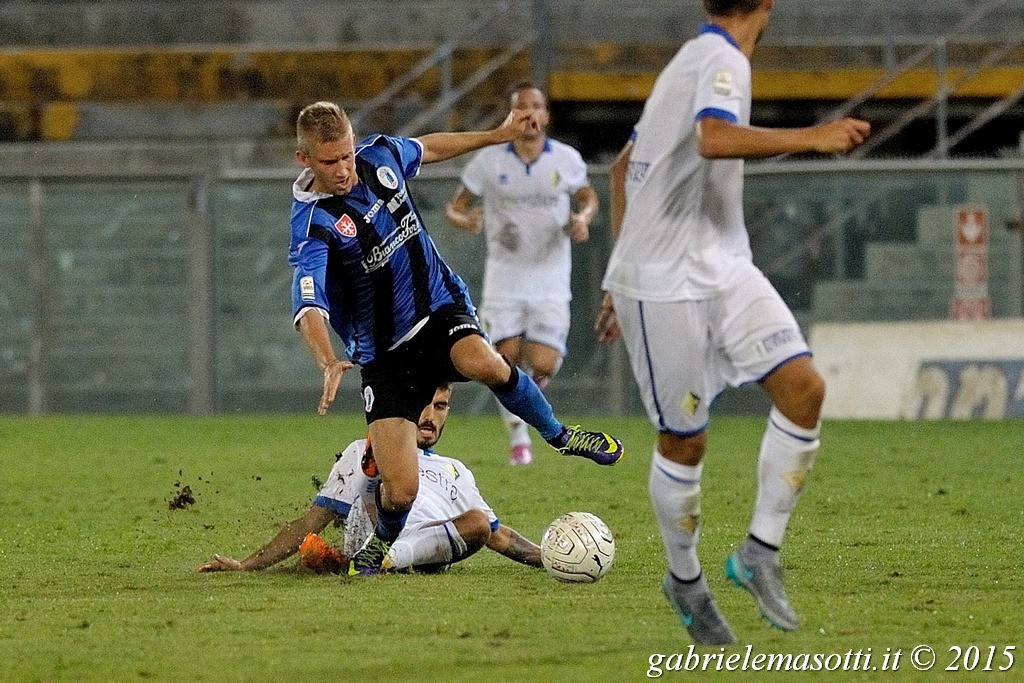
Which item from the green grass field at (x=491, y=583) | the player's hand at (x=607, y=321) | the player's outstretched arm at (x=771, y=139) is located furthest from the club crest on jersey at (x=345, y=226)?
the player's outstretched arm at (x=771, y=139)

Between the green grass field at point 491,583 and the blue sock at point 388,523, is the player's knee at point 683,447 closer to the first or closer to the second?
the green grass field at point 491,583

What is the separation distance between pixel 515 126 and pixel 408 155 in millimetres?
470

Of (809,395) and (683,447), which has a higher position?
(809,395)

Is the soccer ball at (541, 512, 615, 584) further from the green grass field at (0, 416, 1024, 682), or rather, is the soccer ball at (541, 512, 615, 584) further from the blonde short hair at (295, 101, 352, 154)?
the blonde short hair at (295, 101, 352, 154)

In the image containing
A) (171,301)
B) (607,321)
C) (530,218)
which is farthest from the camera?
(171,301)

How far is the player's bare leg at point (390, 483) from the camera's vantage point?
6.98 meters

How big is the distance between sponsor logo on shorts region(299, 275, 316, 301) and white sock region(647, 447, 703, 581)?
72.1 inches

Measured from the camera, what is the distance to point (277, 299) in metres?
17.8

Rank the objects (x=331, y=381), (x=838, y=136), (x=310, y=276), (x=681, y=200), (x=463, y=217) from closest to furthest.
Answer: (x=838, y=136) < (x=681, y=200) < (x=331, y=381) < (x=310, y=276) < (x=463, y=217)

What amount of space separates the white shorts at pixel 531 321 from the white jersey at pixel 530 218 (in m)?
0.09

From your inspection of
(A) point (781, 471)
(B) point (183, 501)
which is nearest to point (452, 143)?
(A) point (781, 471)

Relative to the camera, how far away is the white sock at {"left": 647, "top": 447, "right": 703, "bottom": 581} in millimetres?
5469

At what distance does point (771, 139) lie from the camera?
506cm

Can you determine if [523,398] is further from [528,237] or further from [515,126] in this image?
[528,237]
